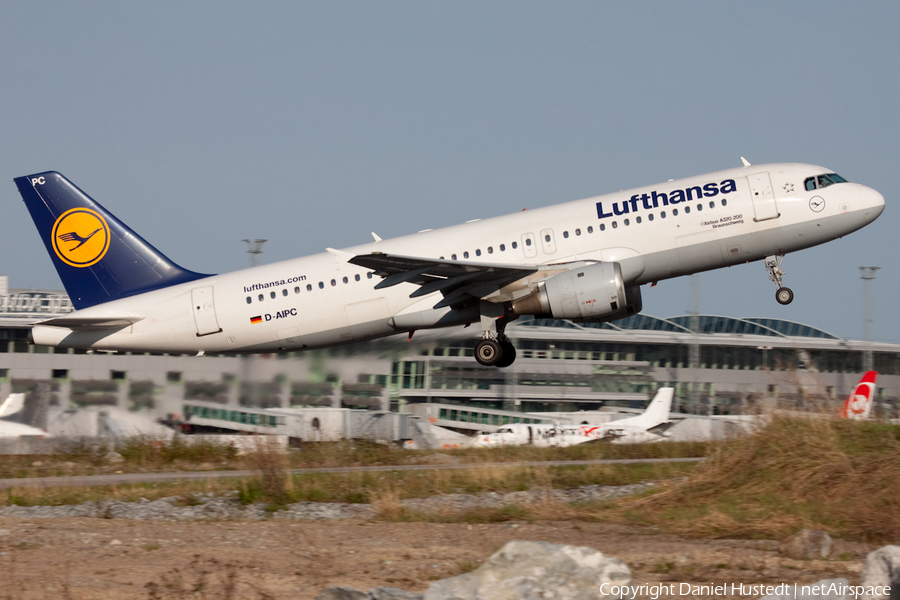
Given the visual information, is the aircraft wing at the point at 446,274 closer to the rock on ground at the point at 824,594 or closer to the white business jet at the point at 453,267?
the white business jet at the point at 453,267

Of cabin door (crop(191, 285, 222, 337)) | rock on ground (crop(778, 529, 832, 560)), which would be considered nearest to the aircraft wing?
cabin door (crop(191, 285, 222, 337))

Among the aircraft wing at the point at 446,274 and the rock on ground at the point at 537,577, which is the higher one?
the aircraft wing at the point at 446,274

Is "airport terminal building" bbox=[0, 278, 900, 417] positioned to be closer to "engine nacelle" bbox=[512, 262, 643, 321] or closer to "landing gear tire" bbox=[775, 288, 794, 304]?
"landing gear tire" bbox=[775, 288, 794, 304]

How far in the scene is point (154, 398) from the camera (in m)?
28.5

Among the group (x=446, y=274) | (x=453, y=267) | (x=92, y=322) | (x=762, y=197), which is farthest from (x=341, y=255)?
(x=762, y=197)

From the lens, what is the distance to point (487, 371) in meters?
63.6

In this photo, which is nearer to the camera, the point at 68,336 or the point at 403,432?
the point at 68,336

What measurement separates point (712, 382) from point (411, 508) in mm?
66081

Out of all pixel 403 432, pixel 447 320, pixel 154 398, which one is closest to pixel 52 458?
pixel 154 398

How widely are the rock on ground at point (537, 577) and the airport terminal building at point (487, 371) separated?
9593mm

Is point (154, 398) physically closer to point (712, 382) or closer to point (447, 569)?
point (447, 569)

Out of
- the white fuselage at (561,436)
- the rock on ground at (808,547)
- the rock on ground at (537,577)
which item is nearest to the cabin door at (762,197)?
the rock on ground at (808,547)

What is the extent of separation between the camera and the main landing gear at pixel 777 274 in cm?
2273

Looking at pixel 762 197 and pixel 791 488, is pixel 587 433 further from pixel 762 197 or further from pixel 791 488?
Answer: pixel 791 488
